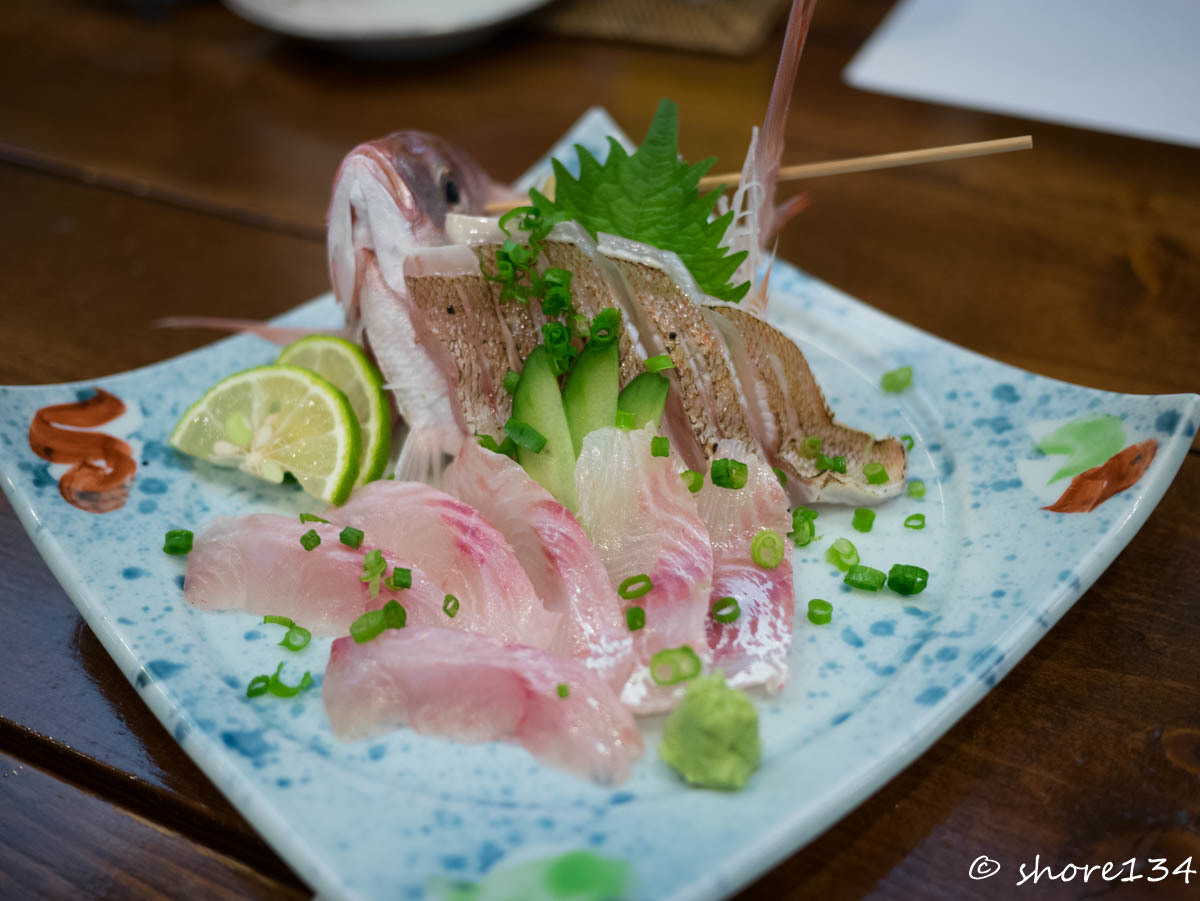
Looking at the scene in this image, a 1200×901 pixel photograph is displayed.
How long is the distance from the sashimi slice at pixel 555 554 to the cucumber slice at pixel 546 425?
5 cm

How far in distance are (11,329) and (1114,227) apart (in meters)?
3.26

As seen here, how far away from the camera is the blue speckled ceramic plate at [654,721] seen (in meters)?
1.40

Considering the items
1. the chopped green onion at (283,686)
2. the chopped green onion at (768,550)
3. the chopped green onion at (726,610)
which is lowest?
the chopped green onion at (283,686)

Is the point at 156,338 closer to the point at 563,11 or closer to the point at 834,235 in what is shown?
the point at 834,235

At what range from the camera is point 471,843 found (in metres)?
1.43

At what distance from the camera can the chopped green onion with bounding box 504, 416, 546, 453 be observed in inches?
79.0

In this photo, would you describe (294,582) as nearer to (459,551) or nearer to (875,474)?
(459,551)

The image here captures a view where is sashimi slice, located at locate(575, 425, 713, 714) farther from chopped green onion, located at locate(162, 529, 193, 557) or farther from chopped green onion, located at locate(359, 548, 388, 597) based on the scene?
chopped green onion, located at locate(162, 529, 193, 557)

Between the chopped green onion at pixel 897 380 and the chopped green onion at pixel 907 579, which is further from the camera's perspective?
the chopped green onion at pixel 897 380

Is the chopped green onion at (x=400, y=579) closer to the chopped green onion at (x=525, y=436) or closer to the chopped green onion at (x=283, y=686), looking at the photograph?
the chopped green onion at (x=283, y=686)

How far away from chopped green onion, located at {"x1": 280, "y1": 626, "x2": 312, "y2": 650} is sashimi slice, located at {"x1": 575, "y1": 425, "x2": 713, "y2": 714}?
55 cm

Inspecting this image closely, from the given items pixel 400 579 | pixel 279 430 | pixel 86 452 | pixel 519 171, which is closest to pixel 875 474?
pixel 400 579

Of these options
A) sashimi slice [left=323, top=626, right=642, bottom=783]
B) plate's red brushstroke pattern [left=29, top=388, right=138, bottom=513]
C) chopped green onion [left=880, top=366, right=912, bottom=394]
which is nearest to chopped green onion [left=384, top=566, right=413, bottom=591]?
sashimi slice [left=323, top=626, right=642, bottom=783]

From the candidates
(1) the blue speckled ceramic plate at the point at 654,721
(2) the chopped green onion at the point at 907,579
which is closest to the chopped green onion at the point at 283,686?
(1) the blue speckled ceramic plate at the point at 654,721
